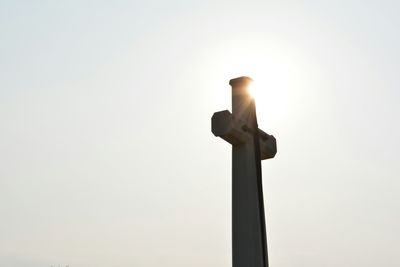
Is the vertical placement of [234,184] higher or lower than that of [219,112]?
lower

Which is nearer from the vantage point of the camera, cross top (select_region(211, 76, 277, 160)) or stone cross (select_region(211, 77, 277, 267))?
stone cross (select_region(211, 77, 277, 267))

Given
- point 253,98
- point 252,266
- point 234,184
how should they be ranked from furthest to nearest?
point 253,98
point 234,184
point 252,266

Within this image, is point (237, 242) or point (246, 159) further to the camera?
point (246, 159)

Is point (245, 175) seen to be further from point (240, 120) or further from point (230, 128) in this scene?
point (240, 120)

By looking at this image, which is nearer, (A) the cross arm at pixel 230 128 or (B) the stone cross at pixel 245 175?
(B) the stone cross at pixel 245 175

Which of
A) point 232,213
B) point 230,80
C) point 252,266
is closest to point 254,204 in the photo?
point 232,213

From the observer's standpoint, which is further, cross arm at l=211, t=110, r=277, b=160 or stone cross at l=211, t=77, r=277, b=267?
cross arm at l=211, t=110, r=277, b=160

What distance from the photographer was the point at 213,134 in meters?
6.72

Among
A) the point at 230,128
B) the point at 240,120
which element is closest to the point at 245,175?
the point at 230,128

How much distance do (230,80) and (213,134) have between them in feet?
3.15

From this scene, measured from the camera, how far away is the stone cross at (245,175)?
6.27 m

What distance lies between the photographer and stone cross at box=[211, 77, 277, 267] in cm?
627

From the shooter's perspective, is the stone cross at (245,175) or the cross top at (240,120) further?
the cross top at (240,120)

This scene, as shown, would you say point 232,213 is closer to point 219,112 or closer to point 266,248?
point 266,248
